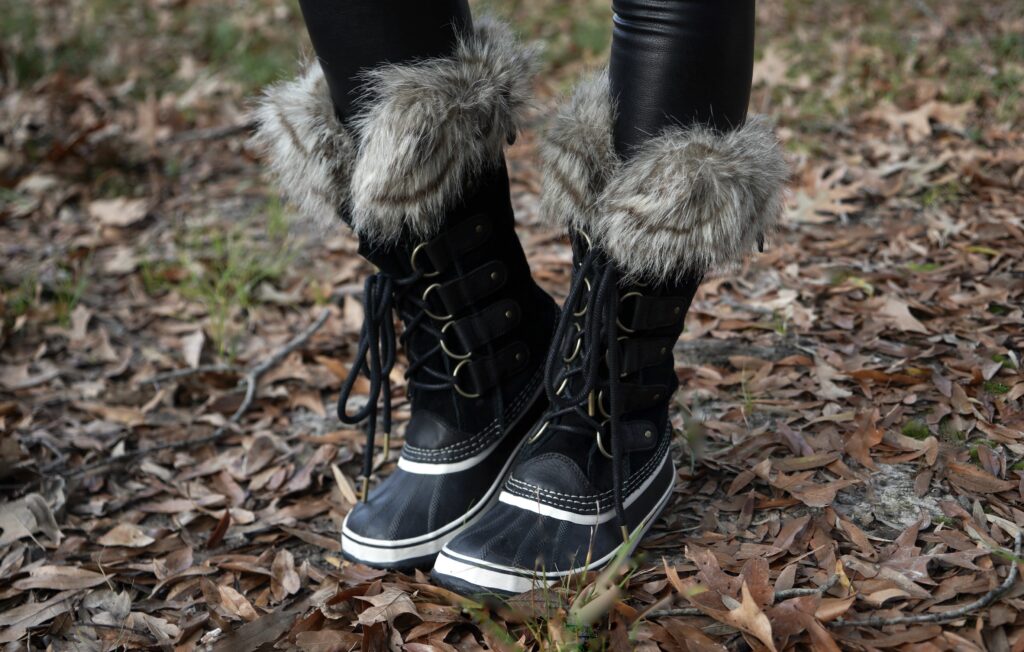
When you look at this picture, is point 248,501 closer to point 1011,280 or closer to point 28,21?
point 1011,280

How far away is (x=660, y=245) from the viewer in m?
1.24

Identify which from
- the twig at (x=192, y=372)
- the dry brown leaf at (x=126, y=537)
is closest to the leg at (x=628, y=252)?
the dry brown leaf at (x=126, y=537)

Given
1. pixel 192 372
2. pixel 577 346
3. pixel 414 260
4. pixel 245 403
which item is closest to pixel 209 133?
pixel 192 372

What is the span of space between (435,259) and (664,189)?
0.43m

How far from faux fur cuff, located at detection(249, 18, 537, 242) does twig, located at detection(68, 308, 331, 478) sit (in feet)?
2.71

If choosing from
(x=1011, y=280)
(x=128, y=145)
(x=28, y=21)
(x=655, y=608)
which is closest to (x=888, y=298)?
(x=1011, y=280)

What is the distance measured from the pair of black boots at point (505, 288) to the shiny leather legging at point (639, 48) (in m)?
0.03

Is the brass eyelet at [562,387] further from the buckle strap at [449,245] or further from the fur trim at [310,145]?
the fur trim at [310,145]

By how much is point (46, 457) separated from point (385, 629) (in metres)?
1.13

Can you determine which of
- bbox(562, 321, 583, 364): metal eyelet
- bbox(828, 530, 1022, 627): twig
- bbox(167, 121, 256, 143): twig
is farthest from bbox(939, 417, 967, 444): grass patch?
bbox(167, 121, 256, 143): twig

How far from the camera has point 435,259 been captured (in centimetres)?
142

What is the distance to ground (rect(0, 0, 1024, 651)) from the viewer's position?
1306 mm

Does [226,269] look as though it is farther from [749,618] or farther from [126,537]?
[749,618]

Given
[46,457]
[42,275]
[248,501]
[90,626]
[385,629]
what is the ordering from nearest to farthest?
[385,629]
[90,626]
[248,501]
[46,457]
[42,275]
